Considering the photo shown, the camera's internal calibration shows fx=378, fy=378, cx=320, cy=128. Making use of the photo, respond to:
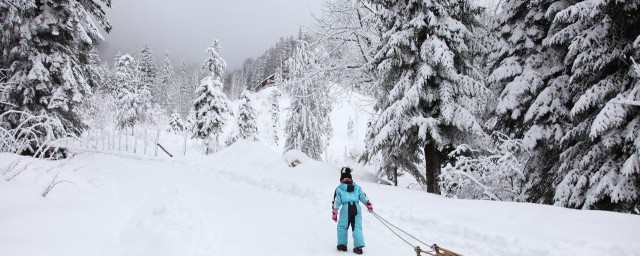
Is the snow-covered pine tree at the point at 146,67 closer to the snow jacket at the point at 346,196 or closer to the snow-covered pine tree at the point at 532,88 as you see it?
the snow-covered pine tree at the point at 532,88

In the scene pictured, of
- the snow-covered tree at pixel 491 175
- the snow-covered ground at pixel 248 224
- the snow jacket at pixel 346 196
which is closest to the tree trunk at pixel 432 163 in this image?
the snow-covered tree at pixel 491 175

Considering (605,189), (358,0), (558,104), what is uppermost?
(358,0)

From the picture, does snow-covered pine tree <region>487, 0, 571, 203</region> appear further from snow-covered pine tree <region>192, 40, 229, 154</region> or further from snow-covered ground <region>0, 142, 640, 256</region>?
snow-covered pine tree <region>192, 40, 229, 154</region>

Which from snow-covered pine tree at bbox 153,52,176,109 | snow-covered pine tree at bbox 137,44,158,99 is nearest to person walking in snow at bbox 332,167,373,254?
snow-covered pine tree at bbox 137,44,158,99

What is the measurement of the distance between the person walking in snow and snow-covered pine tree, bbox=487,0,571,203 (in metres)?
5.96

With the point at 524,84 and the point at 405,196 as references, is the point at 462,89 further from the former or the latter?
the point at 405,196

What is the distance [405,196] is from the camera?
1072 centimetres

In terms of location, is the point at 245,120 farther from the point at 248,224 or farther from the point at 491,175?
the point at 248,224

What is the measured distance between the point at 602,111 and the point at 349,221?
18.6 feet

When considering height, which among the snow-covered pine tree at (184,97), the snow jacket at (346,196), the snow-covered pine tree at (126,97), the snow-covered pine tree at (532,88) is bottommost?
the snow jacket at (346,196)

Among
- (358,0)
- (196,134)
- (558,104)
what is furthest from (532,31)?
(196,134)

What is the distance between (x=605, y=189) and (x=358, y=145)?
196 ft

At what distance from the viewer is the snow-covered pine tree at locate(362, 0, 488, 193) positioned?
1130 centimetres

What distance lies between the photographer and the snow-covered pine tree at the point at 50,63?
1625cm
